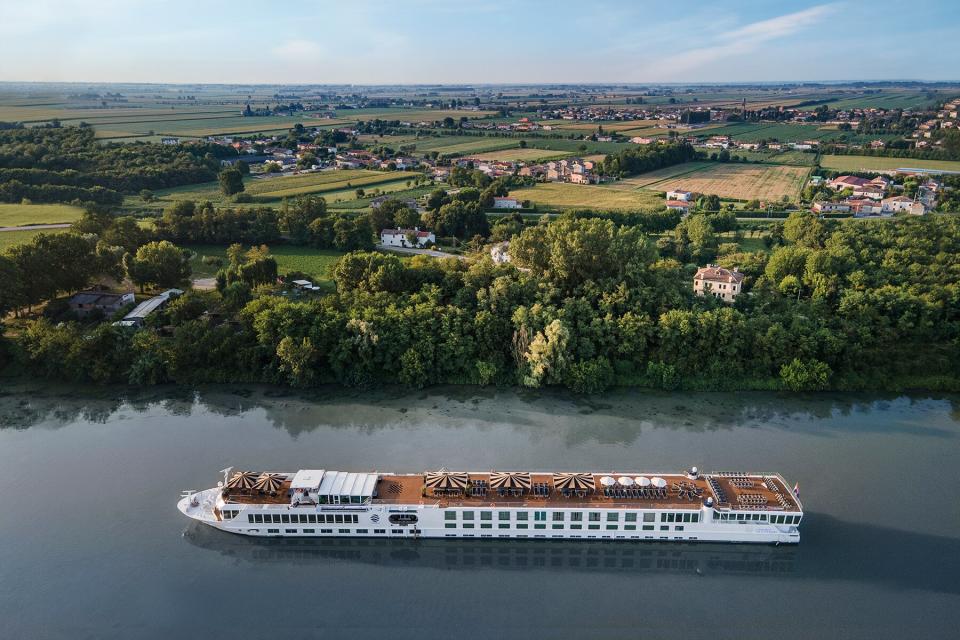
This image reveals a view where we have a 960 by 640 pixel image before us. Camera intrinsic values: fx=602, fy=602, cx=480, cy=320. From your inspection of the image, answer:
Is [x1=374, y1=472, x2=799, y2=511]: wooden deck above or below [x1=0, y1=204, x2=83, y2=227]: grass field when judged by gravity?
below

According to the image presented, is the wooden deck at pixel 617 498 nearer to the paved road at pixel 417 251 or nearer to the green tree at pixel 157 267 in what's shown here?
the green tree at pixel 157 267

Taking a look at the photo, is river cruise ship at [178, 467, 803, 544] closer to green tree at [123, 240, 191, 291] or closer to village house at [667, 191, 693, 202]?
green tree at [123, 240, 191, 291]

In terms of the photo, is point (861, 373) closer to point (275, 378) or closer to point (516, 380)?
point (516, 380)

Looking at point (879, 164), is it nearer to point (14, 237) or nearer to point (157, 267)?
point (157, 267)

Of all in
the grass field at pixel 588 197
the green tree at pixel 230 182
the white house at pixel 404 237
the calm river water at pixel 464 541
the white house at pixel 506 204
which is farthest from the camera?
the green tree at pixel 230 182

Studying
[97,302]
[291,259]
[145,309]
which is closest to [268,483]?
[145,309]

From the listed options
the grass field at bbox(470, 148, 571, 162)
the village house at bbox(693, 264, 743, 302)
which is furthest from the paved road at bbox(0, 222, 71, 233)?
the grass field at bbox(470, 148, 571, 162)

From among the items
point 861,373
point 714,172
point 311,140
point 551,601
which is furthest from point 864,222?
point 311,140

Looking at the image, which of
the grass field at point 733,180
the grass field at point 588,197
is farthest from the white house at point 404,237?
the grass field at point 733,180
